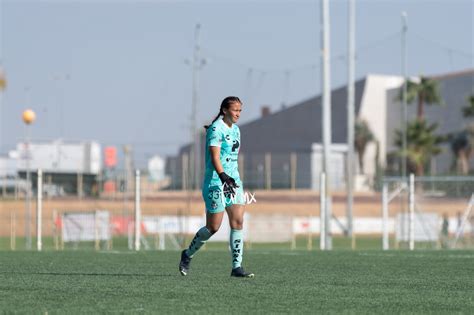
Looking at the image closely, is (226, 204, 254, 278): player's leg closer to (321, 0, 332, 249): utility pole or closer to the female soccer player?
the female soccer player

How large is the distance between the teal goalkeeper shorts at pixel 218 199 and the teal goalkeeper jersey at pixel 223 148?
0.22ft

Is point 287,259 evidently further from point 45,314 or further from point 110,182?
point 110,182

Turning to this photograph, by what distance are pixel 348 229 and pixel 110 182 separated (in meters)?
14.1

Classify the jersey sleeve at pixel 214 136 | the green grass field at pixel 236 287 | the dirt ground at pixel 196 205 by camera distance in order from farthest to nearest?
the dirt ground at pixel 196 205
the jersey sleeve at pixel 214 136
the green grass field at pixel 236 287

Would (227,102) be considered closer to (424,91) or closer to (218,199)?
(218,199)

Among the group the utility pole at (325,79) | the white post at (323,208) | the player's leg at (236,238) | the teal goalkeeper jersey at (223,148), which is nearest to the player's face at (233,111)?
the teal goalkeeper jersey at (223,148)

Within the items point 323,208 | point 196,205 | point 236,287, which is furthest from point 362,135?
point 236,287

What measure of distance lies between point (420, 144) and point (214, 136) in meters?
75.7

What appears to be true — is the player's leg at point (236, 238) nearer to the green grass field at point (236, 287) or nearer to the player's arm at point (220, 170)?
the green grass field at point (236, 287)

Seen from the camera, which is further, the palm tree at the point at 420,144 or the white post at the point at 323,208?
the palm tree at the point at 420,144

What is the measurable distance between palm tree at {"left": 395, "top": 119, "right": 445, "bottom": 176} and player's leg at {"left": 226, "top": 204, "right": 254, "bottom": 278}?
7479cm

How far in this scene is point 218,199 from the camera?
43.5 ft

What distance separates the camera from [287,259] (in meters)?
18.2

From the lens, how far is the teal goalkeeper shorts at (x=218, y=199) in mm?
13219
